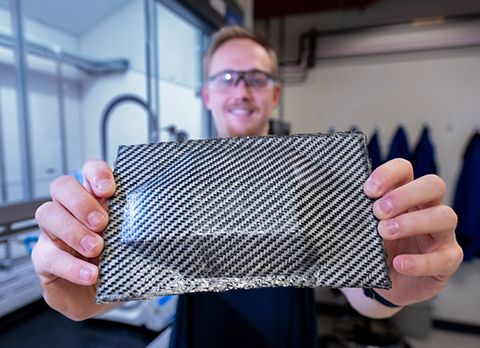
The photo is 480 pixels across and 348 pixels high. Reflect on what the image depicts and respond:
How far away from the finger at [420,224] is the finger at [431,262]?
0.03m

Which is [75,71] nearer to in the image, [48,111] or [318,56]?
[48,111]

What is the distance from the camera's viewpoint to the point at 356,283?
36 cm

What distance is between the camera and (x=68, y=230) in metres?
0.40

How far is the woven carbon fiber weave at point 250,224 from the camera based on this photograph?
36 cm

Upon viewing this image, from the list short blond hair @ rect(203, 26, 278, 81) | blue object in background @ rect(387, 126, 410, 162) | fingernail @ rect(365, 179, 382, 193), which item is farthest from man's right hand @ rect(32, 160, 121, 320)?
blue object in background @ rect(387, 126, 410, 162)

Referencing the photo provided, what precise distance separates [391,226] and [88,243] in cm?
46

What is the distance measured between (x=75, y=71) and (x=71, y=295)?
2.05 metres

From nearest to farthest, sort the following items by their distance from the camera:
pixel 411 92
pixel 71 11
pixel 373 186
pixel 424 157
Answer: pixel 373 186
pixel 71 11
pixel 424 157
pixel 411 92

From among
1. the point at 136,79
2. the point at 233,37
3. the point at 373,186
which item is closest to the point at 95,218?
the point at 373,186

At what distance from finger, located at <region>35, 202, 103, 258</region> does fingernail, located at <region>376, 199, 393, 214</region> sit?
425 mm

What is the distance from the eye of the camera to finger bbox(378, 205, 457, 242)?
1.21 feet

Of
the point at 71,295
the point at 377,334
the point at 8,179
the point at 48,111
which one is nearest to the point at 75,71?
the point at 48,111

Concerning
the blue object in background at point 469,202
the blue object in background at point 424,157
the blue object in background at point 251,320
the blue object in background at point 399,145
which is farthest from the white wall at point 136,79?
the blue object in background at point 469,202

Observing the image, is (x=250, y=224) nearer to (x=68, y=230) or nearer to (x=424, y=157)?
(x=68, y=230)
